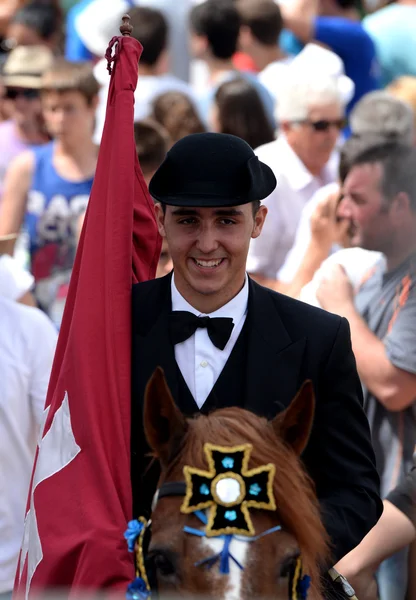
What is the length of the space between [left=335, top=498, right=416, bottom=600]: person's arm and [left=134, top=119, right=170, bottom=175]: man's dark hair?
2016 millimetres

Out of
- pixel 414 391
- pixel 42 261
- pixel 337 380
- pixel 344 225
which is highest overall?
pixel 337 380

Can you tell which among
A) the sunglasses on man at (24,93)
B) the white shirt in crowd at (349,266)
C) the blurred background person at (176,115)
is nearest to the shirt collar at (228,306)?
the white shirt in crowd at (349,266)

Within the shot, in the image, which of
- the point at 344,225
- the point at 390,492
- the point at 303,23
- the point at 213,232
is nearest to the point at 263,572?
the point at 213,232

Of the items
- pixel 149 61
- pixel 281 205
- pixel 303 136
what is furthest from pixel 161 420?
pixel 149 61

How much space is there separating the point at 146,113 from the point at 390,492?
337 centimetres

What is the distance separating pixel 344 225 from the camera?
17.9 ft

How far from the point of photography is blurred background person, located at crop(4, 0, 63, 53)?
32.9ft

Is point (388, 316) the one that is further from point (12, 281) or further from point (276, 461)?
point (276, 461)

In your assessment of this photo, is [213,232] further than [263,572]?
Yes

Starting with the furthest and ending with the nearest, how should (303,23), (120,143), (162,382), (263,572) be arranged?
1. (303,23)
2. (120,143)
3. (162,382)
4. (263,572)

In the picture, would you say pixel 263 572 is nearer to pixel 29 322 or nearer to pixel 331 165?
pixel 29 322

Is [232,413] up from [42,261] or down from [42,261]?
up

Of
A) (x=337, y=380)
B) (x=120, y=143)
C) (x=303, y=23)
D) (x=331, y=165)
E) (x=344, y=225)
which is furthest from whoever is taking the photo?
(x=303, y=23)

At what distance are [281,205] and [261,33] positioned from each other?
219 cm
